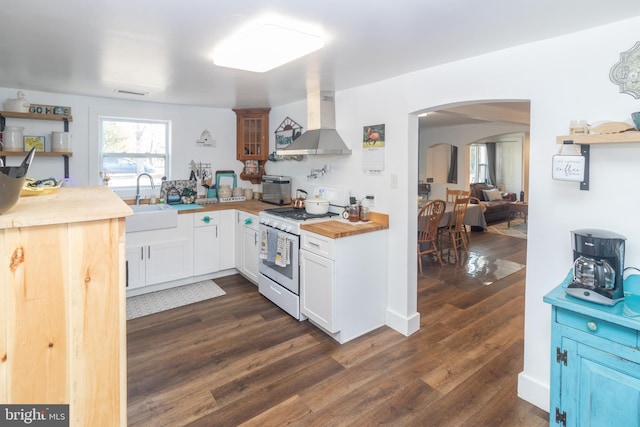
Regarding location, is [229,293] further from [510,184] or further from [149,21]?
[510,184]

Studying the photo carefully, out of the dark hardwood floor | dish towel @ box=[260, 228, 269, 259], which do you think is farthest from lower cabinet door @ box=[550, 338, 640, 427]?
dish towel @ box=[260, 228, 269, 259]

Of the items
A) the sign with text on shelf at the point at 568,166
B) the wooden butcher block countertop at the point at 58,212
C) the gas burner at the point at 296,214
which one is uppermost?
the sign with text on shelf at the point at 568,166

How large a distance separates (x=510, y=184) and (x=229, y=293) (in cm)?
936

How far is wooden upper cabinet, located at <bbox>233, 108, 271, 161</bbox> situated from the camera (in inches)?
190

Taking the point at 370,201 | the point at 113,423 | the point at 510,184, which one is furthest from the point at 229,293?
the point at 510,184

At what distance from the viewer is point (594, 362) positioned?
5.13ft

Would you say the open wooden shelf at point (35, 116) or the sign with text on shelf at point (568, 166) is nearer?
the sign with text on shelf at point (568, 166)

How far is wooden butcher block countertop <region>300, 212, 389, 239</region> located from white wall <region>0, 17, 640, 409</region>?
0.38ft

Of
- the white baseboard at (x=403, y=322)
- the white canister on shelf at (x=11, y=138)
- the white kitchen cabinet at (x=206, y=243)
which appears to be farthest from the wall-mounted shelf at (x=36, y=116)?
the white baseboard at (x=403, y=322)

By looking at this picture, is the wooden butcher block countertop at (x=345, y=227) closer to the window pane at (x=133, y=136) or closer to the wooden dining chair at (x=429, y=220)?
the wooden dining chair at (x=429, y=220)

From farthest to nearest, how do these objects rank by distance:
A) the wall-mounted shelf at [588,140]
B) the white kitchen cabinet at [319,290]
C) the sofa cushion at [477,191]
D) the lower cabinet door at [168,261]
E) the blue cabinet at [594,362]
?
1. the sofa cushion at [477,191]
2. the lower cabinet door at [168,261]
3. the white kitchen cabinet at [319,290]
4. the wall-mounted shelf at [588,140]
5. the blue cabinet at [594,362]

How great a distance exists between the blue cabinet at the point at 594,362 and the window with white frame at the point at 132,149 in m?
4.46

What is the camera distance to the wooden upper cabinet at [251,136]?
4.82 metres

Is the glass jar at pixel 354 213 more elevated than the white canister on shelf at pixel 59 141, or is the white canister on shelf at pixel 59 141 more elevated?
the white canister on shelf at pixel 59 141
